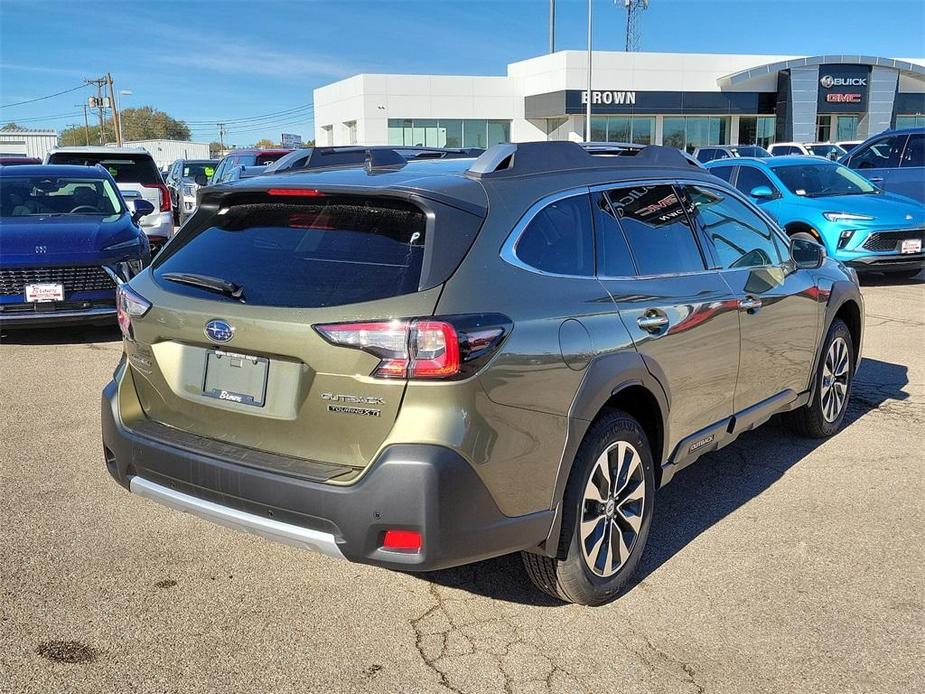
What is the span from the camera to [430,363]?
2.77 metres

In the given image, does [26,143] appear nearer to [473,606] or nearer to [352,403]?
[473,606]

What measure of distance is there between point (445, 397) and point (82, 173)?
8.78 metres

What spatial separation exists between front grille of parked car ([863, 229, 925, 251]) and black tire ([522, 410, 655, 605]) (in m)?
9.27

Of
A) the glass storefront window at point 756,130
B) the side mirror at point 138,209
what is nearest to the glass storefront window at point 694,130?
the glass storefront window at point 756,130

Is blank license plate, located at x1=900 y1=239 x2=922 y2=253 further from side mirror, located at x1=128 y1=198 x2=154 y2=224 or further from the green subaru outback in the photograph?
side mirror, located at x1=128 y1=198 x2=154 y2=224

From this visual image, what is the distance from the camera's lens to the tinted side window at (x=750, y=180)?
12.7m

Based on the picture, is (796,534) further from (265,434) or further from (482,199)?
(265,434)

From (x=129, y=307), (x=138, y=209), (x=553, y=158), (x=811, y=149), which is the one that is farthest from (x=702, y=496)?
(x=811, y=149)

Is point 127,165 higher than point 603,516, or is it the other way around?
point 127,165

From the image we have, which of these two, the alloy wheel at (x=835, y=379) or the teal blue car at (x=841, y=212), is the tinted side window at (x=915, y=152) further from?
the alloy wheel at (x=835, y=379)

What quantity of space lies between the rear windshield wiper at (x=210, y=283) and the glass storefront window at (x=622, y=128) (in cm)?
4330

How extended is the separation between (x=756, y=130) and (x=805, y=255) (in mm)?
45859

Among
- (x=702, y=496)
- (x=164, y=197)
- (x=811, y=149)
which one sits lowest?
(x=702, y=496)

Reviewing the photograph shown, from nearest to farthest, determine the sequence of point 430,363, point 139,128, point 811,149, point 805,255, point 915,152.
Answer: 1. point 430,363
2. point 805,255
3. point 915,152
4. point 811,149
5. point 139,128
